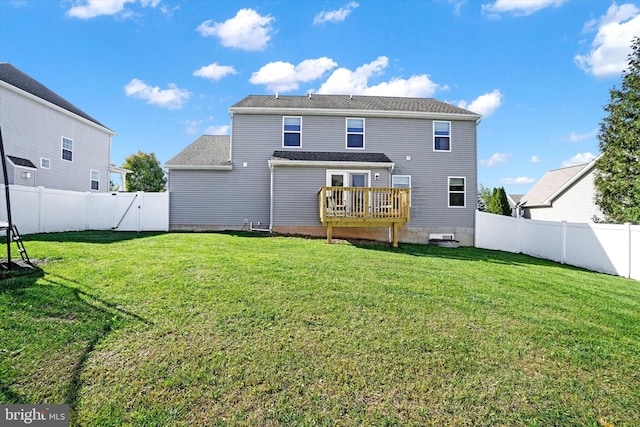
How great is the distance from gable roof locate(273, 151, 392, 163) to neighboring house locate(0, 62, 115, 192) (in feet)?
36.0

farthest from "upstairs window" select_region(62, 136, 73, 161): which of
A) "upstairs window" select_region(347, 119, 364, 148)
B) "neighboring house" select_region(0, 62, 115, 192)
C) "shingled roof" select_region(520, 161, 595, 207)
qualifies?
"shingled roof" select_region(520, 161, 595, 207)

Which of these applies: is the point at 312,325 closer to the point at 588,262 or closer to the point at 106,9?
the point at 588,262

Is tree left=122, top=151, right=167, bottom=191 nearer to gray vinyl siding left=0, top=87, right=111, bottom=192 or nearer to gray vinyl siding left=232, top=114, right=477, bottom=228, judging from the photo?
gray vinyl siding left=0, top=87, right=111, bottom=192

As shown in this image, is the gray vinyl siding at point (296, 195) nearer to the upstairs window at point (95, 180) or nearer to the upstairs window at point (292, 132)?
the upstairs window at point (292, 132)

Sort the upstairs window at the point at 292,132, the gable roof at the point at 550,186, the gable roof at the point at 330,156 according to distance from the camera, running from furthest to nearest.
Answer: the gable roof at the point at 550,186, the upstairs window at the point at 292,132, the gable roof at the point at 330,156

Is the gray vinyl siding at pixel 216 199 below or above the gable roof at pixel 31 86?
below

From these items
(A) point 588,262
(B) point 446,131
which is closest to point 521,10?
(B) point 446,131

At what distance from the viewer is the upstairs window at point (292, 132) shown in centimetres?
1435

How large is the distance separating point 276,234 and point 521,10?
12.5m

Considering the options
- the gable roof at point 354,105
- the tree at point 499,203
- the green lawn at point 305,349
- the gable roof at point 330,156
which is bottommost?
the green lawn at point 305,349

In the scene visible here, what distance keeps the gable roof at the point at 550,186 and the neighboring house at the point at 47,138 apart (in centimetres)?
2875

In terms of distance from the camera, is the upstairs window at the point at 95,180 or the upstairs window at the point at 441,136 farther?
the upstairs window at the point at 95,180

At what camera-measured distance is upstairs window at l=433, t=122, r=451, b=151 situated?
1466 centimetres

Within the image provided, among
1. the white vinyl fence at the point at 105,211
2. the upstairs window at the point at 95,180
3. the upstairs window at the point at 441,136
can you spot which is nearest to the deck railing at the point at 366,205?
the upstairs window at the point at 441,136
